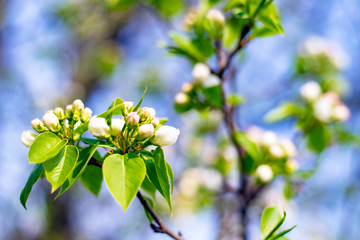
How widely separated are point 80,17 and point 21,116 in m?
1.96

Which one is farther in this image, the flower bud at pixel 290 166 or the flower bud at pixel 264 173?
the flower bud at pixel 290 166

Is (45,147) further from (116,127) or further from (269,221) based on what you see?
(269,221)

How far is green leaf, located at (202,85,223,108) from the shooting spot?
1734mm

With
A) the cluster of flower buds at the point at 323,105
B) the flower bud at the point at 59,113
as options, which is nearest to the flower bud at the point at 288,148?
the cluster of flower buds at the point at 323,105

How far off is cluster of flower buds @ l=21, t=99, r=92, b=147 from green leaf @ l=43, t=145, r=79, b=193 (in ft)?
0.37

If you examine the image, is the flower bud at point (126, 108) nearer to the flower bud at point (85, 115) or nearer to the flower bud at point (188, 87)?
the flower bud at point (85, 115)

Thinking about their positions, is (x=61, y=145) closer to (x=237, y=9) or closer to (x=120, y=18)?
(x=237, y=9)

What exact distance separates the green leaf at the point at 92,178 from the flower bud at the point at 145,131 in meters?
0.27

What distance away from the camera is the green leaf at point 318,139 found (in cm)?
211

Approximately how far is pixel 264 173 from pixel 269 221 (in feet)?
2.26

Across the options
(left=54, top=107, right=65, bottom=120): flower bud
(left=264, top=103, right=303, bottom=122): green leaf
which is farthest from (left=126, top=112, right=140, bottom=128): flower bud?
(left=264, top=103, right=303, bottom=122): green leaf

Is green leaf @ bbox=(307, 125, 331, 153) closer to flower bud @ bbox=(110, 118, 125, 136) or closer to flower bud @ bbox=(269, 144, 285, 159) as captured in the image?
flower bud @ bbox=(269, 144, 285, 159)

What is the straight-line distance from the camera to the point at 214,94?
1.75 meters

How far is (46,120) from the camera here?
42.1 inches
